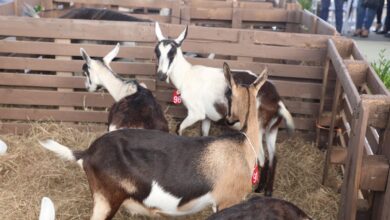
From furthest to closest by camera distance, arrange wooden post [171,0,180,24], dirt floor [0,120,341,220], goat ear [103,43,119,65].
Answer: wooden post [171,0,180,24] → goat ear [103,43,119,65] → dirt floor [0,120,341,220]

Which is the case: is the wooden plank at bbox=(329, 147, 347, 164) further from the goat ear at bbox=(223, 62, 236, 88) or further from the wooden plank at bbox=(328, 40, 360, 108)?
the goat ear at bbox=(223, 62, 236, 88)

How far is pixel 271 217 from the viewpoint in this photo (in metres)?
2.39

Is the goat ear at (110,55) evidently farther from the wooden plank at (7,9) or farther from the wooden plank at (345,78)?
the wooden plank at (7,9)

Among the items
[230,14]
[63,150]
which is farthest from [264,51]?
[230,14]

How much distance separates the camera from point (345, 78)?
146 inches

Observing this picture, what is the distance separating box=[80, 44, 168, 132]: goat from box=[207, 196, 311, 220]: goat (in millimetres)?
1720

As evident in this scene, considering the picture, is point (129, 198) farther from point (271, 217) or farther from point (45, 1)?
point (45, 1)

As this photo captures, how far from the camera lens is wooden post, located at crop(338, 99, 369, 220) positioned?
3033mm

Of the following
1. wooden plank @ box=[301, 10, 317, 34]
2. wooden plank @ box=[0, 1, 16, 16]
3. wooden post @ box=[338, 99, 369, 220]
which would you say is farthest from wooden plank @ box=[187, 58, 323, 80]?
wooden plank @ box=[0, 1, 16, 16]

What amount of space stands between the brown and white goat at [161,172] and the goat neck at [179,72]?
184 centimetres

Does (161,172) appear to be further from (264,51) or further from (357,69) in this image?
(264,51)

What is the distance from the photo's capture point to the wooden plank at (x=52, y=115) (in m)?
5.53

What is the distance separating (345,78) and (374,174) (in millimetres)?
883

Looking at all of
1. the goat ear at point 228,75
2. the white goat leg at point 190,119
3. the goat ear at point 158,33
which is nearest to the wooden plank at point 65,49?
the goat ear at point 158,33
